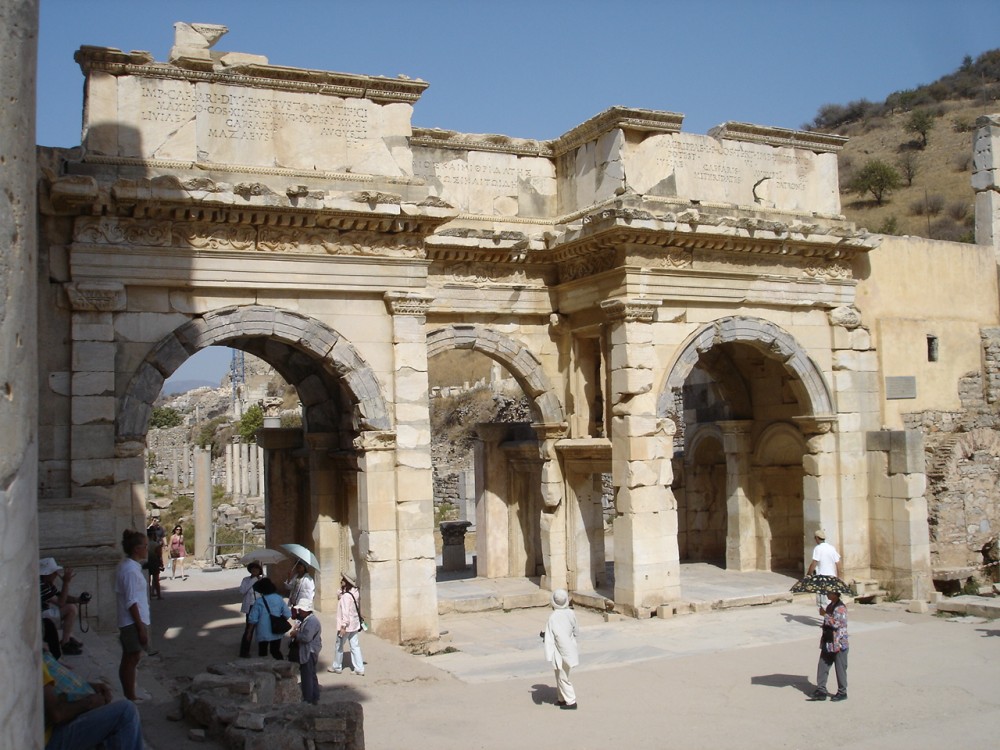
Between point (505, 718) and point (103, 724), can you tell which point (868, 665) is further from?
point (103, 724)

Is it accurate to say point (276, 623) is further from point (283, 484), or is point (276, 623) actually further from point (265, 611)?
point (283, 484)

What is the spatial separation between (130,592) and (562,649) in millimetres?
3838

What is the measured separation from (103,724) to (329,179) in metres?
Answer: 8.18

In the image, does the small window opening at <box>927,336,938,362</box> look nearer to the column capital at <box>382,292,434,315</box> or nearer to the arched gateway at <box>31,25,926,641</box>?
the arched gateway at <box>31,25,926,641</box>

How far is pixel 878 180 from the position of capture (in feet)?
149

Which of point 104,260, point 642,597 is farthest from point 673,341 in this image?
point 104,260

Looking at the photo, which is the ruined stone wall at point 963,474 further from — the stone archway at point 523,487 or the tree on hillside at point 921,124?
the tree on hillside at point 921,124

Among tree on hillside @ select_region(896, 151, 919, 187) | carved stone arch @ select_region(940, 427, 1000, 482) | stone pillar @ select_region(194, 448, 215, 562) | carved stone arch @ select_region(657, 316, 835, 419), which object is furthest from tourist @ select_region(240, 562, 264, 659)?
tree on hillside @ select_region(896, 151, 919, 187)

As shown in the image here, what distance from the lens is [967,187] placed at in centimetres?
4375

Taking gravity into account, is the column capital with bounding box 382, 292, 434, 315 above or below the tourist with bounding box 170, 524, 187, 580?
above

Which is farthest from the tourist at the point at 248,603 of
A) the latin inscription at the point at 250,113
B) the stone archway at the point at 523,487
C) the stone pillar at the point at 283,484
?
the stone archway at the point at 523,487

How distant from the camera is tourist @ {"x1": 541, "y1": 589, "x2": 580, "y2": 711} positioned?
9.16m

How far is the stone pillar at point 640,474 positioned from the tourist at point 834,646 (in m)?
4.11

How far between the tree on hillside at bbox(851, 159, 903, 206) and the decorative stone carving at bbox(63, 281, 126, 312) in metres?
41.7
